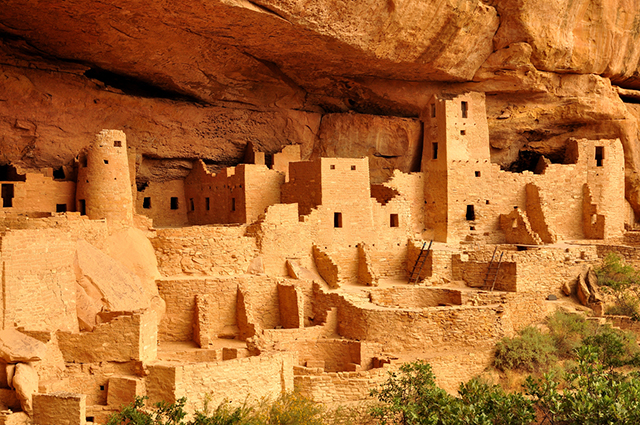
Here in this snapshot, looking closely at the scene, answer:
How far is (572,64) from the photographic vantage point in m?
26.4

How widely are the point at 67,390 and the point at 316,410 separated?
4.60 metres

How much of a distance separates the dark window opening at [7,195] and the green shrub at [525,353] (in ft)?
40.4

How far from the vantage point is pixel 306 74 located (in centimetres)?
2509

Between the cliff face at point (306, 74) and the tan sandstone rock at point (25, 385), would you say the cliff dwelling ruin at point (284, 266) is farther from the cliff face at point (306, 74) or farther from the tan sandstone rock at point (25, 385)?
the cliff face at point (306, 74)

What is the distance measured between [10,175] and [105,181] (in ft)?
10.9

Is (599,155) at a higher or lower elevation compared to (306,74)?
lower

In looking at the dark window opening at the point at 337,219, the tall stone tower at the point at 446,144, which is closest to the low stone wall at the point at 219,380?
the dark window opening at the point at 337,219

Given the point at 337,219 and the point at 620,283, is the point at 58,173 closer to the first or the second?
the point at 337,219

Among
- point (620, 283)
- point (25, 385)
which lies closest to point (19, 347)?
point (25, 385)

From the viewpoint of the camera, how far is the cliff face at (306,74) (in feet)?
68.1

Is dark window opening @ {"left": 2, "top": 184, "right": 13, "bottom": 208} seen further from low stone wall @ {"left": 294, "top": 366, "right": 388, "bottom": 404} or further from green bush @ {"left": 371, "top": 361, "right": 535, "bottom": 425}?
green bush @ {"left": 371, "top": 361, "right": 535, "bottom": 425}

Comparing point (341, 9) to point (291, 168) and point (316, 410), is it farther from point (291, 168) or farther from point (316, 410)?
point (316, 410)

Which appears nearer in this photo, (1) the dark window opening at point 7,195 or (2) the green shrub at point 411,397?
(2) the green shrub at point 411,397

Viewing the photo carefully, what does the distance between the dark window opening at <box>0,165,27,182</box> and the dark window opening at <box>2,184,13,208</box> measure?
37 centimetres
